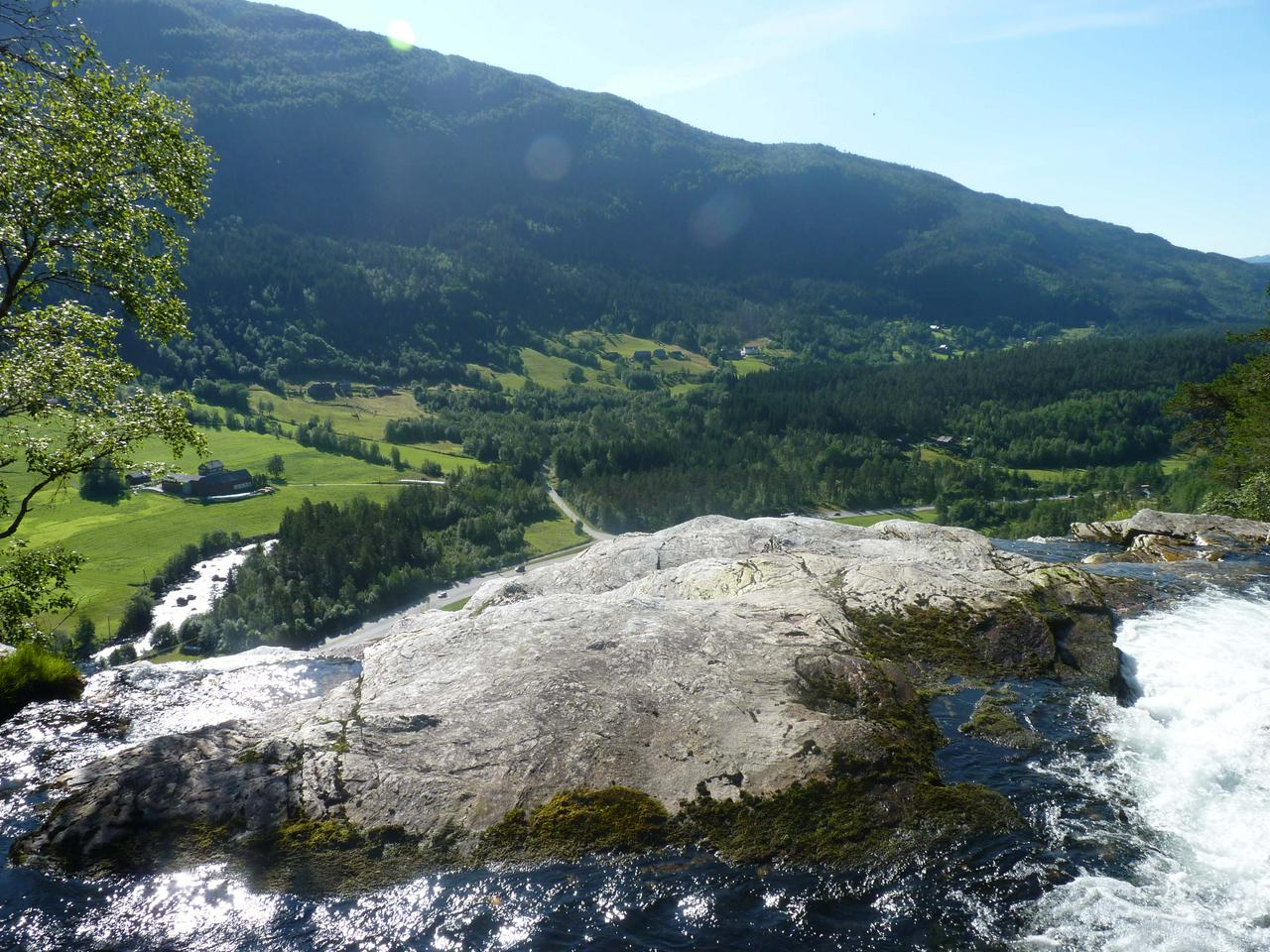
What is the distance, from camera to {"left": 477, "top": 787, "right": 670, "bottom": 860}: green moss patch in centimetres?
1227

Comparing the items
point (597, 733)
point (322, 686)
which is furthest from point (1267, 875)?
point (322, 686)

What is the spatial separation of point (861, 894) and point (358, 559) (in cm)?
12828

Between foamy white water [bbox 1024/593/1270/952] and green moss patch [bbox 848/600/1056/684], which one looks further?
green moss patch [bbox 848/600/1056/684]

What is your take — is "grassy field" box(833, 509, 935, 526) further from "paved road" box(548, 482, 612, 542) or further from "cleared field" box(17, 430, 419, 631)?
"cleared field" box(17, 430, 419, 631)

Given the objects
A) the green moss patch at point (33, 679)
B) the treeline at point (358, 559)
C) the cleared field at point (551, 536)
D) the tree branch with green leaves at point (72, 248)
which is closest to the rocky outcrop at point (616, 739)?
the green moss patch at point (33, 679)

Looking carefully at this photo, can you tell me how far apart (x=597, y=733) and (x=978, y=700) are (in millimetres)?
9583

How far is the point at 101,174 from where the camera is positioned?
53.8 feet

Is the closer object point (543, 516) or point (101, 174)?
point (101, 174)

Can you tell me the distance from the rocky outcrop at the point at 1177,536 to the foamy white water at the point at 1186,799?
13721 mm

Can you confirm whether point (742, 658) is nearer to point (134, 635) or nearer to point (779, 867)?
point (779, 867)

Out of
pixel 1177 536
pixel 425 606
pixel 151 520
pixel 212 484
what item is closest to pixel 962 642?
pixel 1177 536

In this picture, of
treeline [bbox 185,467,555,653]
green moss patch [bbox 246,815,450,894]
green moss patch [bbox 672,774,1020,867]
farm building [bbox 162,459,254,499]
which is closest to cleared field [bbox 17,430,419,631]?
farm building [bbox 162,459,254,499]

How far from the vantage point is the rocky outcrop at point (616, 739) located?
40.7ft

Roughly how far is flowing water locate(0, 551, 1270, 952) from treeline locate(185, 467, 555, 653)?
102 metres
